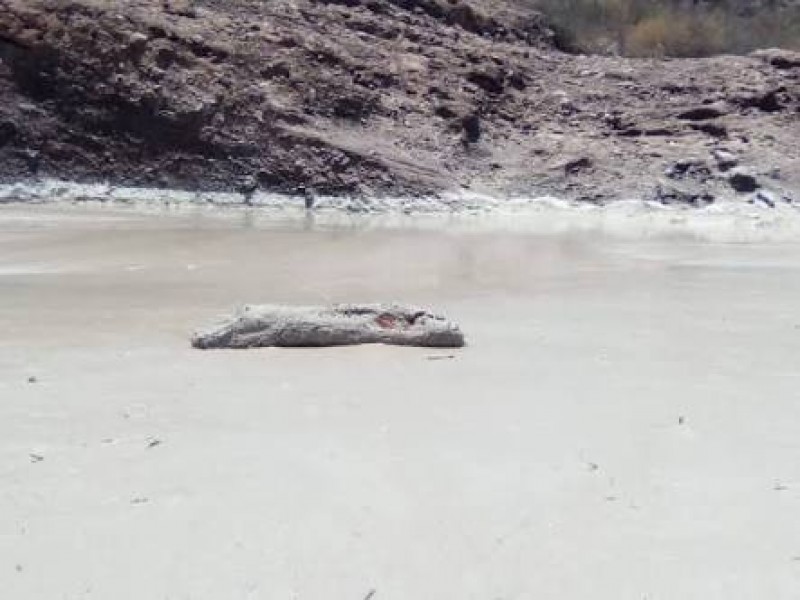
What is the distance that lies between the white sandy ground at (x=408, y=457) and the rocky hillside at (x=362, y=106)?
1162cm

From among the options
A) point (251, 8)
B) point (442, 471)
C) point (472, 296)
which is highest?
point (251, 8)

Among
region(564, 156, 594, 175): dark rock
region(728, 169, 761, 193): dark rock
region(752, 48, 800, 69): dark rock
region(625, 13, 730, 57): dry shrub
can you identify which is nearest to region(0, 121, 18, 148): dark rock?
region(564, 156, 594, 175): dark rock

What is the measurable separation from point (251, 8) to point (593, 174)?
25.1 feet

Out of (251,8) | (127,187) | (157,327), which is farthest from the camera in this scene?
(251,8)

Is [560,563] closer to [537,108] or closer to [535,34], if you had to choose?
[537,108]

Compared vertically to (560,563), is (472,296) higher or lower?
lower

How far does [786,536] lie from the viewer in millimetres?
2916

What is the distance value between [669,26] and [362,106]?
50.6ft

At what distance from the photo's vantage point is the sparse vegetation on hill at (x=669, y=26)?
32406 millimetres

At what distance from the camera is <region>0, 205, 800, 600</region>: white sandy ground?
269cm

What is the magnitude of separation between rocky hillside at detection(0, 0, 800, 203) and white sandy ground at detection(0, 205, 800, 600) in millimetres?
11621

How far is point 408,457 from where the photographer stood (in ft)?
11.7

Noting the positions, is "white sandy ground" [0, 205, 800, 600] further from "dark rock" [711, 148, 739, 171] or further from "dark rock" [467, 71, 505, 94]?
"dark rock" [467, 71, 505, 94]

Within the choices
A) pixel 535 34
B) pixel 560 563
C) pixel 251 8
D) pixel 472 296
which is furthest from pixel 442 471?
pixel 535 34
